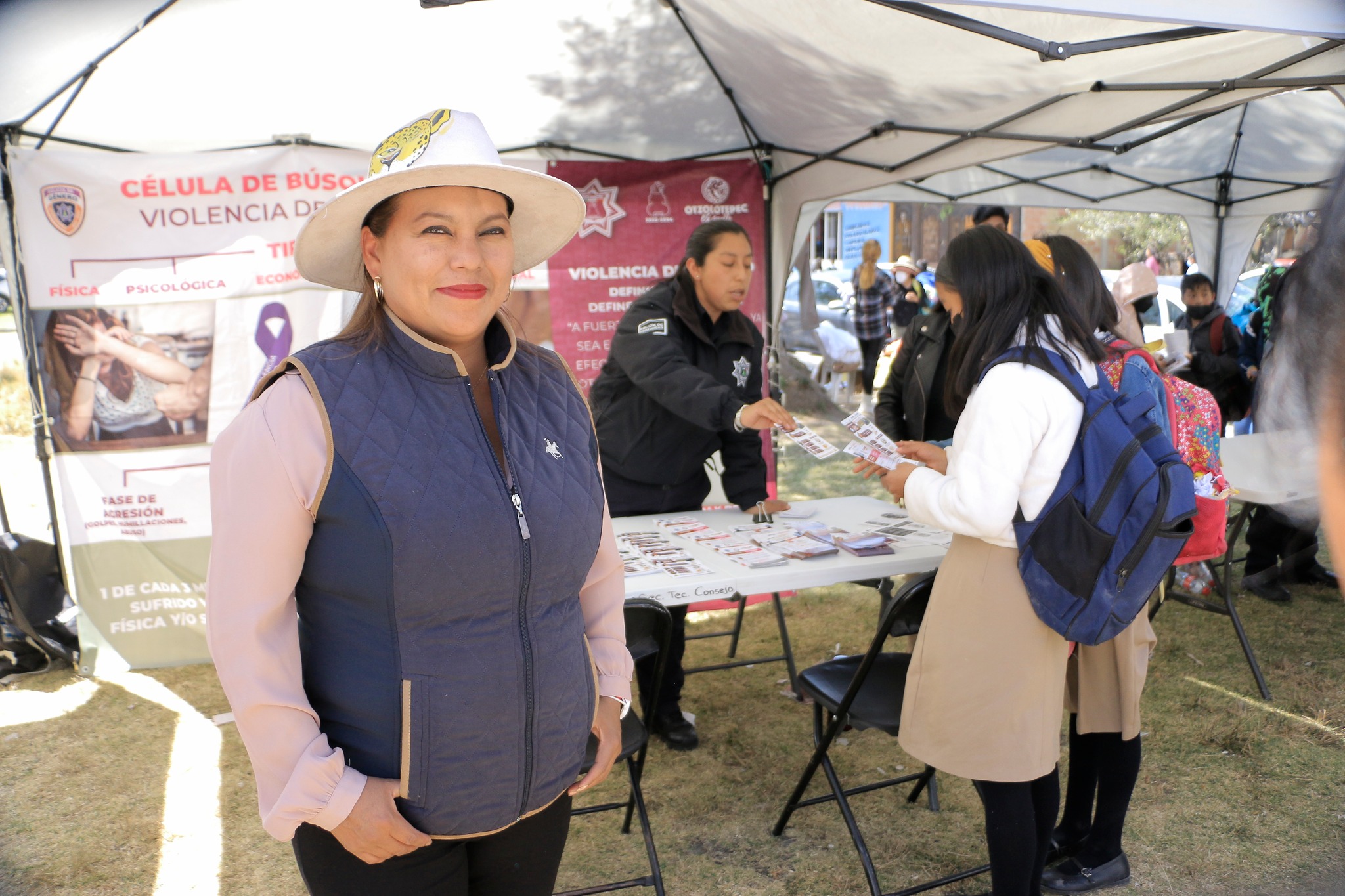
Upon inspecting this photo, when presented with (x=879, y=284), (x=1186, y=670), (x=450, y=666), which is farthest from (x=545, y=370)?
(x=879, y=284)

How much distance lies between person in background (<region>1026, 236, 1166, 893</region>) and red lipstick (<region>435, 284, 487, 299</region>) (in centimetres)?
154

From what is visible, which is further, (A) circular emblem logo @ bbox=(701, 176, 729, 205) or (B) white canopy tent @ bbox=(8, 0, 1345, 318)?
(A) circular emblem logo @ bbox=(701, 176, 729, 205)

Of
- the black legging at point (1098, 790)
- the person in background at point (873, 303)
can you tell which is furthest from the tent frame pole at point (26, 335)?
the person in background at point (873, 303)

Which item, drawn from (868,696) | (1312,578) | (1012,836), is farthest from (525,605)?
(1312,578)

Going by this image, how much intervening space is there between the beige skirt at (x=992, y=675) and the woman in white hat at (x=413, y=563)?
1099 mm

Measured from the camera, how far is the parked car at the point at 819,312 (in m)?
13.7

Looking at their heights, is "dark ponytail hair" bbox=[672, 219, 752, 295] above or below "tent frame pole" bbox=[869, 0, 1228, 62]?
below

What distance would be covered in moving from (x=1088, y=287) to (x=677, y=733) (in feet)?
7.40

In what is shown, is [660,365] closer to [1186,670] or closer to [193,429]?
[193,429]

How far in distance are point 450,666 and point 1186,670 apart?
4.10 metres

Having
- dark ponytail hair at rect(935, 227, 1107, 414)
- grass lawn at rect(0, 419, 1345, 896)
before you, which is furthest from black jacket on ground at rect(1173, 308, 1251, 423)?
dark ponytail hair at rect(935, 227, 1107, 414)

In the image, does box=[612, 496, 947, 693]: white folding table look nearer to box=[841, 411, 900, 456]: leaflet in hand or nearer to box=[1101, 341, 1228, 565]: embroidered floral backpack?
box=[841, 411, 900, 456]: leaflet in hand

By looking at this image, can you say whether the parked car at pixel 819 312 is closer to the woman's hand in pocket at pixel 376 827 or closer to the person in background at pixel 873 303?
the person in background at pixel 873 303

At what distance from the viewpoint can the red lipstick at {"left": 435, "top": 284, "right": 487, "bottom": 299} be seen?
1329 millimetres
